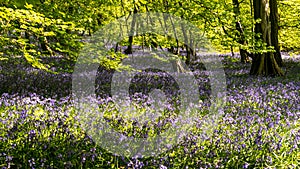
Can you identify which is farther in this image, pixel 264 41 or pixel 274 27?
pixel 274 27

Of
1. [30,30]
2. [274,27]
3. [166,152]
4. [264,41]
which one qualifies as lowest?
[166,152]

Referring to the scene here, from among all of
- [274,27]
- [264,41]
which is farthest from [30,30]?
[274,27]

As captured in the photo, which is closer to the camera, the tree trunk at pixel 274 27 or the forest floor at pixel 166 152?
the forest floor at pixel 166 152

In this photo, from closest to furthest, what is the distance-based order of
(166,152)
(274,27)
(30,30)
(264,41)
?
(166,152)
(30,30)
(264,41)
(274,27)

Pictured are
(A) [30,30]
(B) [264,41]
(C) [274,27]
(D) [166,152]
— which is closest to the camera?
(D) [166,152]

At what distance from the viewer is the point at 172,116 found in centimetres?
587

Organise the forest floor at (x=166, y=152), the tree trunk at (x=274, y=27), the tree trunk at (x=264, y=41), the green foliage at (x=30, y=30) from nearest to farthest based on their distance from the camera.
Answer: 1. the forest floor at (x=166, y=152)
2. the green foliage at (x=30, y=30)
3. the tree trunk at (x=264, y=41)
4. the tree trunk at (x=274, y=27)

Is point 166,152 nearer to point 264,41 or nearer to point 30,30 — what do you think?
point 30,30

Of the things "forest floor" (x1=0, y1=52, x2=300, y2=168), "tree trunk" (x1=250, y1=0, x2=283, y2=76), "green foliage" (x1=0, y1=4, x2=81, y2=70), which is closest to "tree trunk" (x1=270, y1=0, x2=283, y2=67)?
"tree trunk" (x1=250, y1=0, x2=283, y2=76)

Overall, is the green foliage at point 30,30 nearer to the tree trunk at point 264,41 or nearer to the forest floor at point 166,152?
the forest floor at point 166,152

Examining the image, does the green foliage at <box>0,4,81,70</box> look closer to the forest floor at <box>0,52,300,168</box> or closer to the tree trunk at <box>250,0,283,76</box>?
the forest floor at <box>0,52,300,168</box>

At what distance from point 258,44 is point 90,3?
5995 millimetres

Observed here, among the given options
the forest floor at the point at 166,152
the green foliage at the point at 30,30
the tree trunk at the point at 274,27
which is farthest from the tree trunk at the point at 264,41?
the green foliage at the point at 30,30

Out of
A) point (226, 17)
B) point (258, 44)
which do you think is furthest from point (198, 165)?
point (258, 44)
